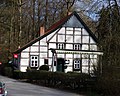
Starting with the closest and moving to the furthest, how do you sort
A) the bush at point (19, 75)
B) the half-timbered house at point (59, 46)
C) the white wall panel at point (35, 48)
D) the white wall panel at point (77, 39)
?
the bush at point (19, 75), the half-timbered house at point (59, 46), the white wall panel at point (35, 48), the white wall panel at point (77, 39)

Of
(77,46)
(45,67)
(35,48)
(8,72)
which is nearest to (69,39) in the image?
(77,46)

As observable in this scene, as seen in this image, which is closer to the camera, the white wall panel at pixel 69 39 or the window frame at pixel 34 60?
the window frame at pixel 34 60

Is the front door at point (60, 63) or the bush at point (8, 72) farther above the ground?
the front door at point (60, 63)

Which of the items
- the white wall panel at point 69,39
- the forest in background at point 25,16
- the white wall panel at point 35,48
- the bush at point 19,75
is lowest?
the bush at point 19,75

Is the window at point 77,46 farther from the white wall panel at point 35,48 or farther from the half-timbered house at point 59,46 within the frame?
the white wall panel at point 35,48

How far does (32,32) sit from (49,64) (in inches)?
616

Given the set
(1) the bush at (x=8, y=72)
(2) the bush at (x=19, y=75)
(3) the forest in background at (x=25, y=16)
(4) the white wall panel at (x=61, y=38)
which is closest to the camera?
(2) the bush at (x=19, y=75)


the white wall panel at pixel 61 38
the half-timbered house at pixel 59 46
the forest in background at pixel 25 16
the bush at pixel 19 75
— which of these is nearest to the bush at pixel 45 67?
the half-timbered house at pixel 59 46

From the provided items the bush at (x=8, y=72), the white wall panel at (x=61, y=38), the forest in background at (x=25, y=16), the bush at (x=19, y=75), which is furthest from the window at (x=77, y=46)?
the bush at (x=19, y=75)

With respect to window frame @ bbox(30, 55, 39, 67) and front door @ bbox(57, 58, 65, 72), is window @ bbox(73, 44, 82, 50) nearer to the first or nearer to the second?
front door @ bbox(57, 58, 65, 72)

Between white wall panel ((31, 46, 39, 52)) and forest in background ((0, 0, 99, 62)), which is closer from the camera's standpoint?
white wall panel ((31, 46, 39, 52))

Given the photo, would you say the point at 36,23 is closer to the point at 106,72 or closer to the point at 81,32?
the point at 81,32

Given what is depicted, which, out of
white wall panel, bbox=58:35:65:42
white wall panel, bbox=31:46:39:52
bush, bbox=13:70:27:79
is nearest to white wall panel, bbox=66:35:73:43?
white wall panel, bbox=58:35:65:42

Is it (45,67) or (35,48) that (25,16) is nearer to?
(35,48)
